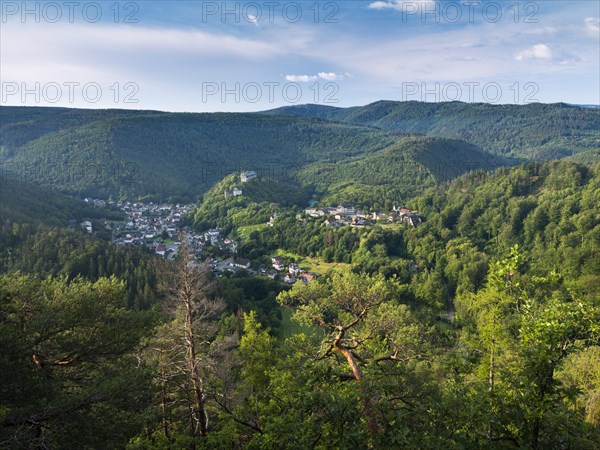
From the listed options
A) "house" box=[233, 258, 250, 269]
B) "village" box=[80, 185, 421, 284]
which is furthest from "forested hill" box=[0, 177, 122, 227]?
"house" box=[233, 258, 250, 269]

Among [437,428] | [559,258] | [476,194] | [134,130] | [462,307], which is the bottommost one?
[462,307]

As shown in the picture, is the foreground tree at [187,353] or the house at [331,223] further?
the house at [331,223]

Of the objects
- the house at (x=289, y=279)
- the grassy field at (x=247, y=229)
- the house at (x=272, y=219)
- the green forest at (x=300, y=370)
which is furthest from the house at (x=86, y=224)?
the green forest at (x=300, y=370)

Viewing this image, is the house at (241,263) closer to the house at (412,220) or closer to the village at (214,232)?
the village at (214,232)

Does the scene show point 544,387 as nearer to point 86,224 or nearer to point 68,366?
point 68,366

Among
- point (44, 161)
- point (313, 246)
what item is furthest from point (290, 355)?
point (44, 161)

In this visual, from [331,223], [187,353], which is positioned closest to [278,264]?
[331,223]

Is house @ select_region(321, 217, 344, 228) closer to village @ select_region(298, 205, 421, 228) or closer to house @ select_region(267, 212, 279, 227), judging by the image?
village @ select_region(298, 205, 421, 228)

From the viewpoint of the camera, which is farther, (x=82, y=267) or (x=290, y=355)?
(x=82, y=267)

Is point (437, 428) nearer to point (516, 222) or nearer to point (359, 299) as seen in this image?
point (359, 299)
